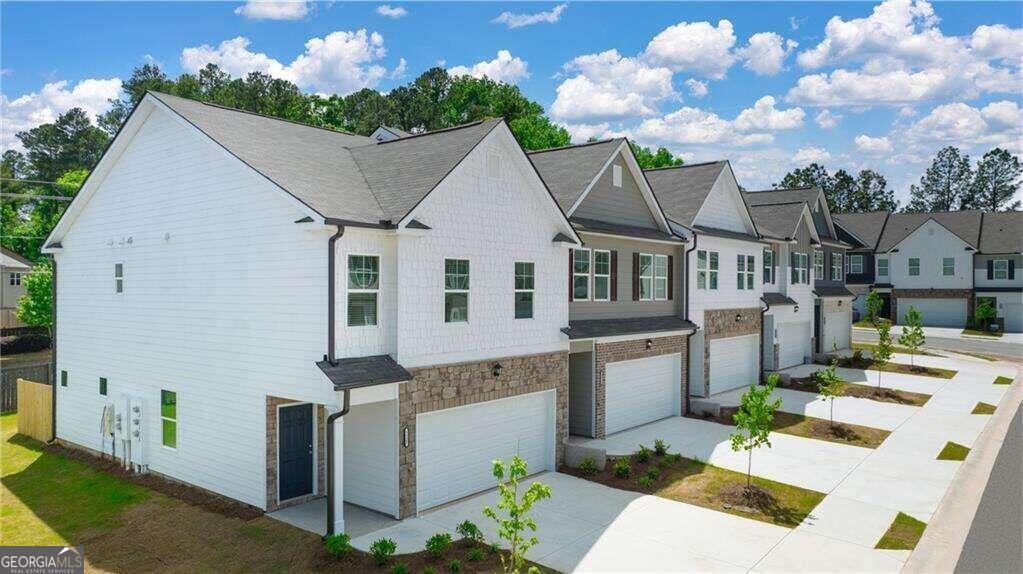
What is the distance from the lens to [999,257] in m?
50.3

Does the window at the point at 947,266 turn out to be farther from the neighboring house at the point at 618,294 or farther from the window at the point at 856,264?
the neighboring house at the point at 618,294

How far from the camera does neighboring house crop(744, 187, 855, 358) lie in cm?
3306

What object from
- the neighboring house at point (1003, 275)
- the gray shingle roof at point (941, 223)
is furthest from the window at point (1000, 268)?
the gray shingle roof at point (941, 223)

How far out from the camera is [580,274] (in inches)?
744

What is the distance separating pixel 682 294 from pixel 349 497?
13731 millimetres

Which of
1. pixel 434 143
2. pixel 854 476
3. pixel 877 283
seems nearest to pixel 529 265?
pixel 434 143

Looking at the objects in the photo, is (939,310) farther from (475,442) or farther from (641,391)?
(475,442)

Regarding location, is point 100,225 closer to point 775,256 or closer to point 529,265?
point 529,265

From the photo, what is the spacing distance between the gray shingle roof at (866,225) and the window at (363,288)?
51.7 meters

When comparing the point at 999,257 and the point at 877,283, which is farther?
the point at 877,283

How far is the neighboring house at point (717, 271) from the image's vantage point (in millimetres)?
23703

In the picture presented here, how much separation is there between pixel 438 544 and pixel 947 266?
2130 inches

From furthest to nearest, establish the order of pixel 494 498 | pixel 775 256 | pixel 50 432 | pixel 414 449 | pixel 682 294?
pixel 775 256, pixel 682 294, pixel 50 432, pixel 494 498, pixel 414 449

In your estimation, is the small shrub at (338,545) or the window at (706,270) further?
the window at (706,270)
